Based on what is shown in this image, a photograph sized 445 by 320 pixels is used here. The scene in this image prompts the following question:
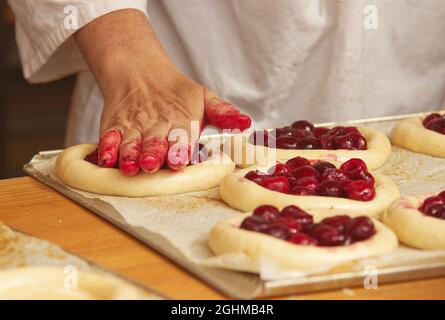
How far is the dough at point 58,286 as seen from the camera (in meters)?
1.26

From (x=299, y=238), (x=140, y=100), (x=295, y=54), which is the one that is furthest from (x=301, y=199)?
(x=295, y=54)

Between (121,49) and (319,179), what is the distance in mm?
618

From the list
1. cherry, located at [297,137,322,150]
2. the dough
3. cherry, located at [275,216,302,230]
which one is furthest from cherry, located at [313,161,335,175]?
the dough

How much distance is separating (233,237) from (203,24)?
1.10 m

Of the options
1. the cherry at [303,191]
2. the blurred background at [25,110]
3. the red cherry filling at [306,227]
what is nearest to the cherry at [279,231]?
the red cherry filling at [306,227]

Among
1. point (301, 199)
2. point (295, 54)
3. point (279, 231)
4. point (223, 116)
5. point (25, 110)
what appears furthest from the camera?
point (25, 110)

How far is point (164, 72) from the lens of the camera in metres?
1.95

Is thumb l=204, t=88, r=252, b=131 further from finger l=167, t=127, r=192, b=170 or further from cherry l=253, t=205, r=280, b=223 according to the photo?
cherry l=253, t=205, r=280, b=223

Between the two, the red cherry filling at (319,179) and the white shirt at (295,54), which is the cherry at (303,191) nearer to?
the red cherry filling at (319,179)

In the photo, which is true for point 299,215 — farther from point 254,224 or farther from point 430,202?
point 430,202

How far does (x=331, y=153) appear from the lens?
1.87m

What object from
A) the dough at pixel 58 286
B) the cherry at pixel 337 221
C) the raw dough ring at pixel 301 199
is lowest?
the dough at pixel 58 286
